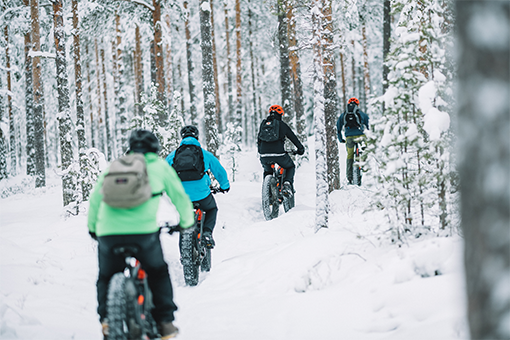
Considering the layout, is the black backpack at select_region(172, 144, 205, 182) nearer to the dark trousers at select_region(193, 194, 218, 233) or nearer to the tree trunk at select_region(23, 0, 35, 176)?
the dark trousers at select_region(193, 194, 218, 233)

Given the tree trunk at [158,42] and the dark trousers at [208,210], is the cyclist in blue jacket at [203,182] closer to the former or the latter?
the dark trousers at [208,210]

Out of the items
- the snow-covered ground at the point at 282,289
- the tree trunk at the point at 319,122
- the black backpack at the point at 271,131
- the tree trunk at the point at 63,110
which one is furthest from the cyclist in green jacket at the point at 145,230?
the tree trunk at the point at 63,110

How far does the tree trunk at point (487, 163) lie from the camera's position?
1.47 meters

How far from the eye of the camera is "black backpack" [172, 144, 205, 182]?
242 inches

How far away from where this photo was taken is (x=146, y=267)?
11.5ft

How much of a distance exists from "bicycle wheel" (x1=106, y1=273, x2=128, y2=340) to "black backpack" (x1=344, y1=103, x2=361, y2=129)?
30.8 ft

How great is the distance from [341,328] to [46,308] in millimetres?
3282

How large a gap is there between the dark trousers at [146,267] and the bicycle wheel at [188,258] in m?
Result: 2.42

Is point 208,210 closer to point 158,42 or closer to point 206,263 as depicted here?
point 206,263

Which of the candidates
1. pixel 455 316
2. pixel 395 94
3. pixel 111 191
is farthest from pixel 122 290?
pixel 395 94

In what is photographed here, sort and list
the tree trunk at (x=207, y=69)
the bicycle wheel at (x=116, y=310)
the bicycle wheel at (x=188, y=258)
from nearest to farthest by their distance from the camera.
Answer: the bicycle wheel at (x=116, y=310)
the bicycle wheel at (x=188, y=258)
the tree trunk at (x=207, y=69)

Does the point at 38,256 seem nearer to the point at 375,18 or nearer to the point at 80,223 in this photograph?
the point at 80,223

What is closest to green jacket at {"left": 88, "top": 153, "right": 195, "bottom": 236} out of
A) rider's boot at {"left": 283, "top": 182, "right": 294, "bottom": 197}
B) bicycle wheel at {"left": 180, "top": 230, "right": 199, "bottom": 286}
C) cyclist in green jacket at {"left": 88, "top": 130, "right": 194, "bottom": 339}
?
cyclist in green jacket at {"left": 88, "top": 130, "right": 194, "bottom": 339}

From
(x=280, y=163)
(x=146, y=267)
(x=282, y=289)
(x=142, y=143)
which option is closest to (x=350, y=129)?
(x=280, y=163)
